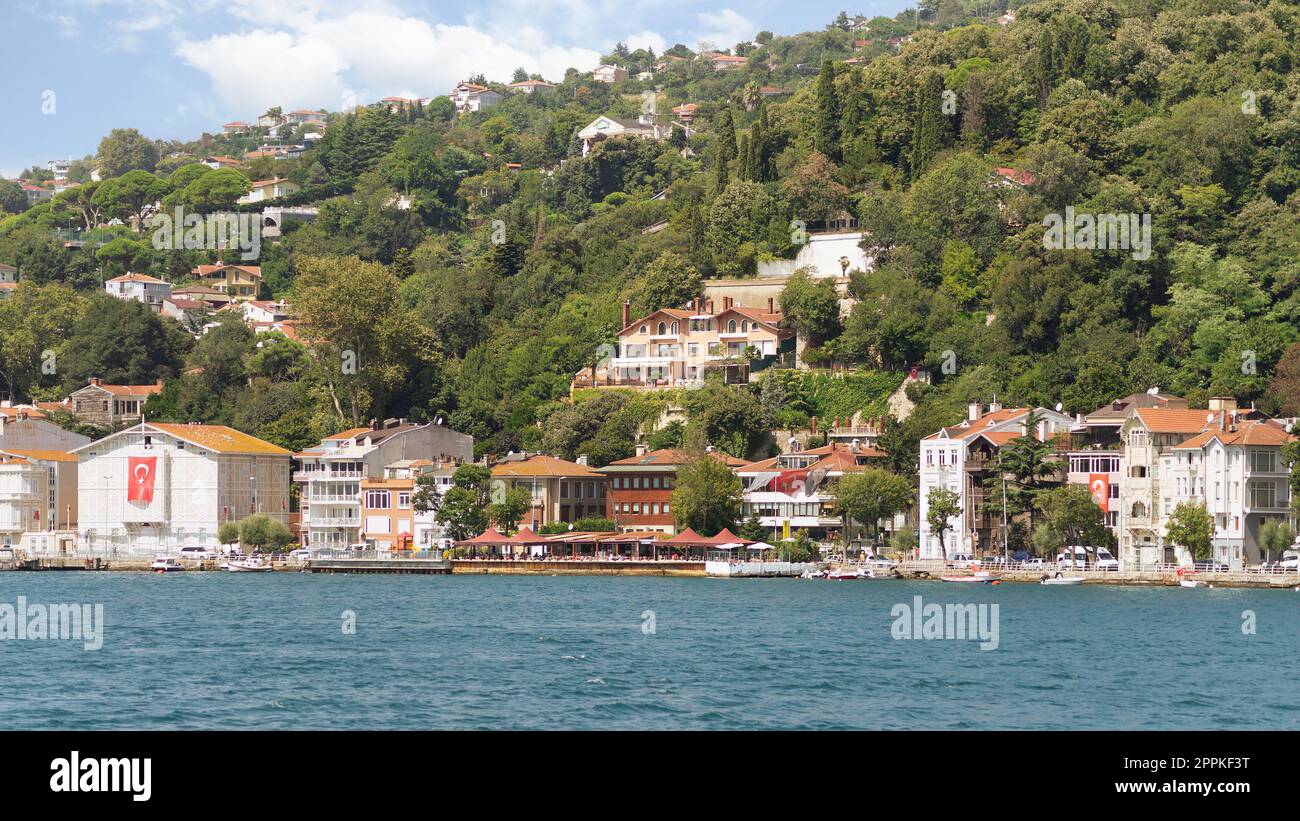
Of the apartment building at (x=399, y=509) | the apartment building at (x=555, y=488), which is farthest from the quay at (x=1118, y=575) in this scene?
the apartment building at (x=399, y=509)

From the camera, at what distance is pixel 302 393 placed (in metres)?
90.9

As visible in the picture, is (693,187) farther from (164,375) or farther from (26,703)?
(26,703)

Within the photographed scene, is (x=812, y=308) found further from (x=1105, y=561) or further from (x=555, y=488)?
(x=1105, y=561)

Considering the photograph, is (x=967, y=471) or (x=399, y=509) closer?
(x=967, y=471)

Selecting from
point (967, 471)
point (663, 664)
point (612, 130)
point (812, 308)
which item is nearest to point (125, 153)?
point (612, 130)

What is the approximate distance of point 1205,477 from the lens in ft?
203

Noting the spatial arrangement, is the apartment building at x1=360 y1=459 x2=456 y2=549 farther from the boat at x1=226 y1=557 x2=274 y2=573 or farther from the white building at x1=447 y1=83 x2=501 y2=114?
the white building at x1=447 y1=83 x2=501 y2=114

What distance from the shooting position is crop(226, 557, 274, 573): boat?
249 feet

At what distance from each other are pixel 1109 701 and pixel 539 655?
12122mm

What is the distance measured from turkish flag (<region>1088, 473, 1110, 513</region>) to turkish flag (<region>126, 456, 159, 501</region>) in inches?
1653

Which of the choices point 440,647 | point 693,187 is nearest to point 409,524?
point 693,187

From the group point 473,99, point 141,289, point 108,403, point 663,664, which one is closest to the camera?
point 663,664

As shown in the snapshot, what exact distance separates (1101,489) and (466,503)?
2484 cm

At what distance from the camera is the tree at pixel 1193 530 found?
60.2 m
